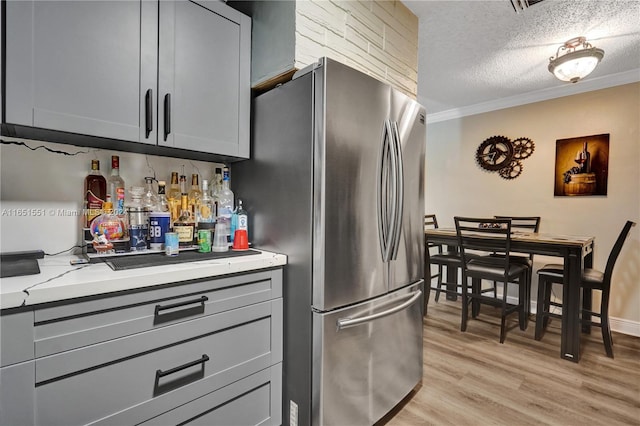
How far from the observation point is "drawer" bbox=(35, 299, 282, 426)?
889 millimetres

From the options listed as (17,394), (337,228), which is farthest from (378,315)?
(17,394)

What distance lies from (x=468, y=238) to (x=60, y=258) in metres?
3.00

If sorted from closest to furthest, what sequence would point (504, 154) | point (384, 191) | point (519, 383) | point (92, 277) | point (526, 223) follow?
point (92, 277)
point (384, 191)
point (519, 383)
point (526, 223)
point (504, 154)

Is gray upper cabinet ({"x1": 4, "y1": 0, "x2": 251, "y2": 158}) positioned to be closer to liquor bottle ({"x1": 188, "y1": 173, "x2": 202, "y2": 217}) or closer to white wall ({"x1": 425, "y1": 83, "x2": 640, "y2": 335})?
liquor bottle ({"x1": 188, "y1": 173, "x2": 202, "y2": 217})

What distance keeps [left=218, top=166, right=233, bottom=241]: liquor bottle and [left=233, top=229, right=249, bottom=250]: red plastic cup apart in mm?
78

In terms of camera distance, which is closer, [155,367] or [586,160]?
[155,367]

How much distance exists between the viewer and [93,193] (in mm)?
1417

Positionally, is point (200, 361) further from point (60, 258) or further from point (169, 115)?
point (169, 115)

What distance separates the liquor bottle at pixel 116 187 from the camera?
1.44m

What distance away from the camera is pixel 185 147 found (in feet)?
4.62

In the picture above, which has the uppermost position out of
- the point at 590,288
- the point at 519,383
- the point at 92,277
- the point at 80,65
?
the point at 80,65

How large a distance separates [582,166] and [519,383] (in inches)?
95.4

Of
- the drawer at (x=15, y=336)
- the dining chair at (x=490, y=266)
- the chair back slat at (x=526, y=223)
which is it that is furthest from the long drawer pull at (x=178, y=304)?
the chair back slat at (x=526, y=223)

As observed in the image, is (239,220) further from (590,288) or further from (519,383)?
(590,288)
